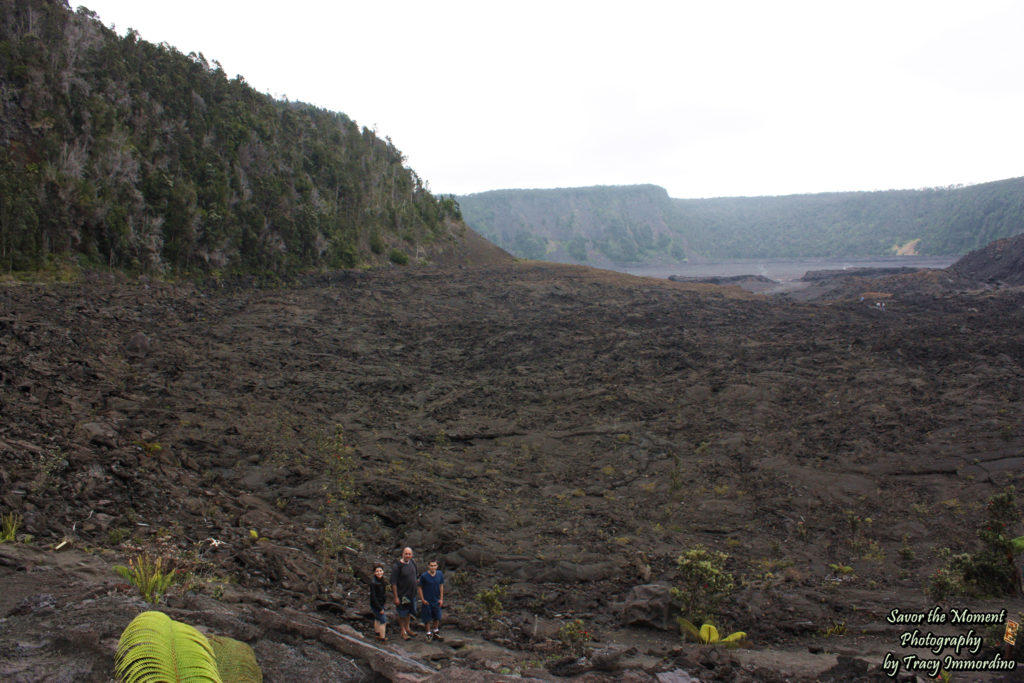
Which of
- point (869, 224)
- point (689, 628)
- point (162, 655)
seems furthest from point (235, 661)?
point (869, 224)

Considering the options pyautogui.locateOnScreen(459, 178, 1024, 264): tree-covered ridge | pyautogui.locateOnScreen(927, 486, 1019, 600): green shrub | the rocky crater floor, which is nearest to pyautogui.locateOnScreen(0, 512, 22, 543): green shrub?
the rocky crater floor

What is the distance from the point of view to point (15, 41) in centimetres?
2248

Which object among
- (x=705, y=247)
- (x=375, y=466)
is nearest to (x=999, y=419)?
(x=375, y=466)

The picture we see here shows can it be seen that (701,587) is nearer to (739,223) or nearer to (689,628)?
(689,628)

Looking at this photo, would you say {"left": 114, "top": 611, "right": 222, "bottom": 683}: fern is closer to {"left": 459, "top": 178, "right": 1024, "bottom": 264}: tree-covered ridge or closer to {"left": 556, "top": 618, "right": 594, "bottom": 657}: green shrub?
{"left": 556, "top": 618, "right": 594, "bottom": 657}: green shrub

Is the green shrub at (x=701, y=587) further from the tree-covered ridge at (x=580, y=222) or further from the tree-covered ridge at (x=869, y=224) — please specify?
the tree-covered ridge at (x=580, y=222)

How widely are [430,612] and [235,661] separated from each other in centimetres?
218

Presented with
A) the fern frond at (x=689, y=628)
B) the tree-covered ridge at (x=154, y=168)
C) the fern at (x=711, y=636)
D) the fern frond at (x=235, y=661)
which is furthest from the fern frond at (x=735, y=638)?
the tree-covered ridge at (x=154, y=168)

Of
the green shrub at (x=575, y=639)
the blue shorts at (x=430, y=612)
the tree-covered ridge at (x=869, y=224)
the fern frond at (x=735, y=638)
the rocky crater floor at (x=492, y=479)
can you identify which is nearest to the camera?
the rocky crater floor at (x=492, y=479)

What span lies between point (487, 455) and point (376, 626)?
241 inches

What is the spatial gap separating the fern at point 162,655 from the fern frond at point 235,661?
343mm

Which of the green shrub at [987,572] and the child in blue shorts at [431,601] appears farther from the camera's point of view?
the green shrub at [987,572]

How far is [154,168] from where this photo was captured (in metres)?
25.2

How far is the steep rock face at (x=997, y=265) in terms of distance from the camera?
3164 centimetres
